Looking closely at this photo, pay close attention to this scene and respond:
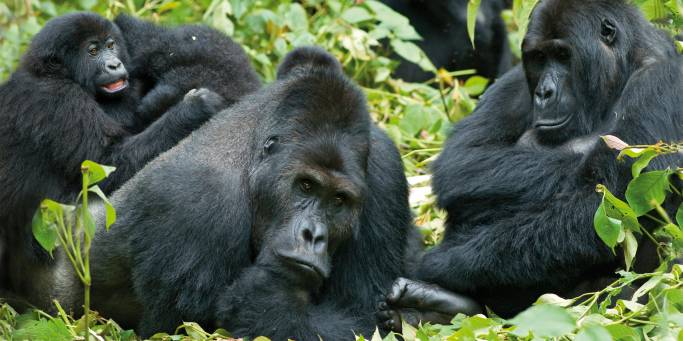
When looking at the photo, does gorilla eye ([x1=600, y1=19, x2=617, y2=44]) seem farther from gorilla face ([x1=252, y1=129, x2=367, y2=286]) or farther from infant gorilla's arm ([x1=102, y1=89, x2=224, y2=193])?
infant gorilla's arm ([x1=102, y1=89, x2=224, y2=193])

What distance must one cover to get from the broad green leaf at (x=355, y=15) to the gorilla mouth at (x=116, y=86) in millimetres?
2142

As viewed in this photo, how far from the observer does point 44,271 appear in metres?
4.63

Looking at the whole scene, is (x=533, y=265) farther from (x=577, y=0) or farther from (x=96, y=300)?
(x=96, y=300)

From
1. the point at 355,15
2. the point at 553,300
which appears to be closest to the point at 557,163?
the point at 553,300

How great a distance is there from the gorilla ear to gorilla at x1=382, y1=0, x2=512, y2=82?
12.2 ft

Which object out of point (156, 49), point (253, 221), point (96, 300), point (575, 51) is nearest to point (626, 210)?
point (575, 51)

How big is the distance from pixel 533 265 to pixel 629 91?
767mm

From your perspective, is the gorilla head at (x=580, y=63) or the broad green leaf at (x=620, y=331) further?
the gorilla head at (x=580, y=63)

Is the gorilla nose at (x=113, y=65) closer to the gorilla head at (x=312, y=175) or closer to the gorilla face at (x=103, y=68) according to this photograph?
the gorilla face at (x=103, y=68)

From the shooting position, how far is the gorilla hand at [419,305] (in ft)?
13.9

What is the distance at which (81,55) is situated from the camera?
488 cm

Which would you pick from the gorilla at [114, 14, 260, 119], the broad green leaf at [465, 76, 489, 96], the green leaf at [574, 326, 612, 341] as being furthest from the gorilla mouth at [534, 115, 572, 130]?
the broad green leaf at [465, 76, 489, 96]

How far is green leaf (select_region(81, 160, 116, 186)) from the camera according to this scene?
10.7 feet

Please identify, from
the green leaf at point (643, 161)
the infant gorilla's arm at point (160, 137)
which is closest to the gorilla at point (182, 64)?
the infant gorilla's arm at point (160, 137)
